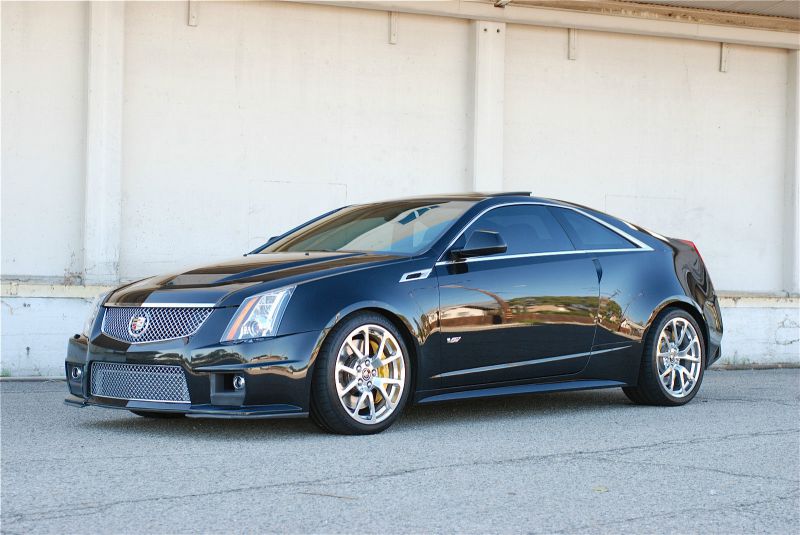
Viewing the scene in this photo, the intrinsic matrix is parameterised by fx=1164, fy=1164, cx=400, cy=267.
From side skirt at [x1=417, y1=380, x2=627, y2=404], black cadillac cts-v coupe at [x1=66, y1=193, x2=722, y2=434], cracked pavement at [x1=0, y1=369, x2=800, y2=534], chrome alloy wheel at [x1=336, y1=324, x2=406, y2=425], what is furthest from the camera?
side skirt at [x1=417, y1=380, x2=627, y2=404]

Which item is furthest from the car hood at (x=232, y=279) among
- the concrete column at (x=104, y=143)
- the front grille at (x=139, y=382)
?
the concrete column at (x=104, y=143)

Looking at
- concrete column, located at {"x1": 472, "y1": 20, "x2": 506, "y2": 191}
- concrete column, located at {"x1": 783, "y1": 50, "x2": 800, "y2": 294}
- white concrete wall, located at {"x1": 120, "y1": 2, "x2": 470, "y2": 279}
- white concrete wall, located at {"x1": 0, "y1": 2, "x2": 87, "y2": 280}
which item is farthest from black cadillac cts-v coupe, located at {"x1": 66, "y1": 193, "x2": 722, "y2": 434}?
concrete column, located at {"x1": 783, "y1": 50, "x2": 800, "y2": 294}

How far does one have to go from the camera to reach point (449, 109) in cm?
1332

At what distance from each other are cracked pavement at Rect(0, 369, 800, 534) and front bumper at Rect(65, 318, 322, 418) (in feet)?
0.65

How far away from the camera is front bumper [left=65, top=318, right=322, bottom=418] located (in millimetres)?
6332

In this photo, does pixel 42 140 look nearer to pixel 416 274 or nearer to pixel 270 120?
pixel 270 120

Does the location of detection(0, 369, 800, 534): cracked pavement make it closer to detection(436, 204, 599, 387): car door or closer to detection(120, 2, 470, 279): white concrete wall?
detection(436, 204, 599, 387): car door

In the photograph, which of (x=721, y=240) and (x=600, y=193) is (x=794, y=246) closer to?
(x=721, y=240)

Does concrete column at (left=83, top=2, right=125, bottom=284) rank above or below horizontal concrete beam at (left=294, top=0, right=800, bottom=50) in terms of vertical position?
below

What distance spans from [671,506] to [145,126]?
843 cm

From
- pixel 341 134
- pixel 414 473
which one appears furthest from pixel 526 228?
pixel 341 134

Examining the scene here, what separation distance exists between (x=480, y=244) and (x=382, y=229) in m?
0.73

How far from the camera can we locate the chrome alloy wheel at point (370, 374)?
21.7 ft

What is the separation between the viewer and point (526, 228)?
7.92 meters
